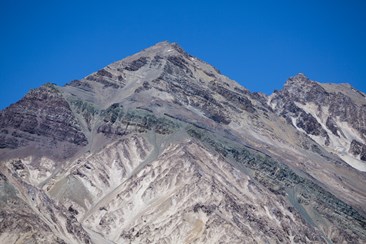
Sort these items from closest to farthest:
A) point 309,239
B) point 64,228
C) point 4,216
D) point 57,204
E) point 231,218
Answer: point 4,216 → point 64,228 → point 57,204 → point 231,218 → point 309,239

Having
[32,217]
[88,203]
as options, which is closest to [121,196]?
[88,203]

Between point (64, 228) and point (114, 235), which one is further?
point (114, 235)

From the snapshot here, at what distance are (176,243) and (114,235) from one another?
20110 mm

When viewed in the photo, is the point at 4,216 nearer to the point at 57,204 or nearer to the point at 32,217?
the point at 32,217

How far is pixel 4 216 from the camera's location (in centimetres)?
13912

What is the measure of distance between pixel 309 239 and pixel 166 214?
4155 cm

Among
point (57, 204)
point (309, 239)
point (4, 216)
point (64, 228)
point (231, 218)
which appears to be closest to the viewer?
point (4, 216)

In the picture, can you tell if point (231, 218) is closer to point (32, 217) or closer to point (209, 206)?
point (209, 206)

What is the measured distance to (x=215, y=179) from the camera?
652ft

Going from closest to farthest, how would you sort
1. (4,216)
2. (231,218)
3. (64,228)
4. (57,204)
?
(4,216) < (64,228) < (57,204) < (231,218)

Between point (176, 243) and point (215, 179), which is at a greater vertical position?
point (215, 179)

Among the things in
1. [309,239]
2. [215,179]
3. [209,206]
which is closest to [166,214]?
[209,206]

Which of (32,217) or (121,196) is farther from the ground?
(121,196)

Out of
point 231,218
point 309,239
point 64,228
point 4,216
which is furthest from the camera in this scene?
point 309,239
